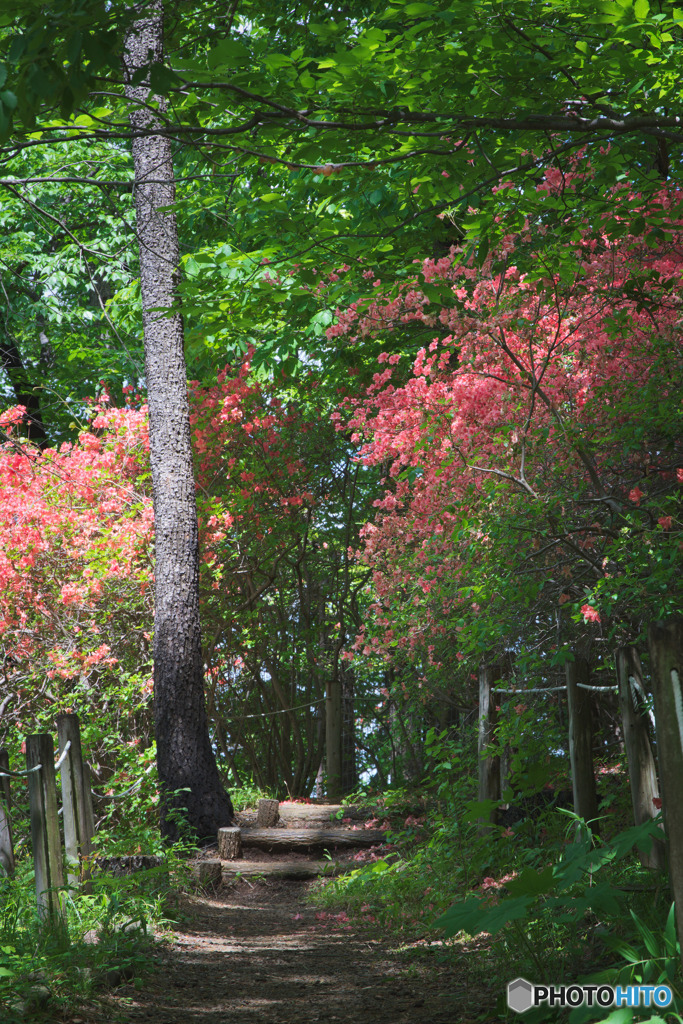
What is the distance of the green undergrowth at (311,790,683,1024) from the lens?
8.79ft

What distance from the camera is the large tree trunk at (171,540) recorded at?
7.42 meters

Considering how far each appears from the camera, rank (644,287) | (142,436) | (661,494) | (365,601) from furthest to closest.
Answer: (365,601)
(142,436)
(644,287)
(661,494)

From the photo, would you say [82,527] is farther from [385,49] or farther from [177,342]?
[385,49]

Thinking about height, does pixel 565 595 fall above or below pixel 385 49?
below

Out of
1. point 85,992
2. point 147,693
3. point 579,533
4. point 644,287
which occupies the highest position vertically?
point 644,287

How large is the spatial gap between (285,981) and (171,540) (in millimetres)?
4130

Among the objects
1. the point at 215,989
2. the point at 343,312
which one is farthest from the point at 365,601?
the point at 215,989

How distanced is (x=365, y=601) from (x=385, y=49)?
30.0ft

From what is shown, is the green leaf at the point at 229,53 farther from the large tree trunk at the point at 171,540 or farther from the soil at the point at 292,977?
the large tree trunk at the point at 171,540

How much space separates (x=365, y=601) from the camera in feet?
39.8

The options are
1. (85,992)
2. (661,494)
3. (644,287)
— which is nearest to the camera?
(85,992)

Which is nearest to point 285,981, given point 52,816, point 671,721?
point 52,816

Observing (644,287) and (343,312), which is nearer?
(644,287)

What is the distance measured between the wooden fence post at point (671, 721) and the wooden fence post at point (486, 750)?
3.20m
